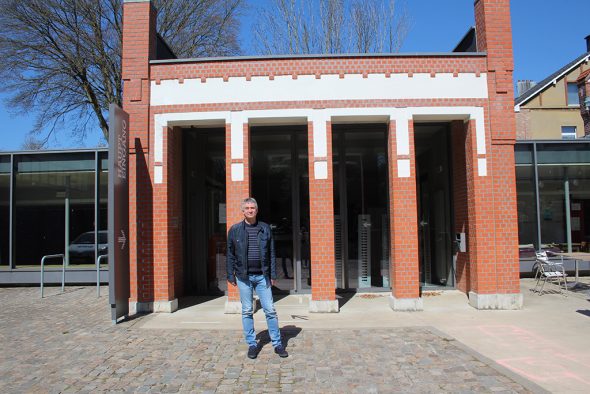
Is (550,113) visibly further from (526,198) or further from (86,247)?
(86,247)

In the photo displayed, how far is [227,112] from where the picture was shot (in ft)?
28.1

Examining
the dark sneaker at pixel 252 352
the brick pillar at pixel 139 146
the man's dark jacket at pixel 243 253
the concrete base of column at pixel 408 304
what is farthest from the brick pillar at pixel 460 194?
the brick pillar at pixel 139 146

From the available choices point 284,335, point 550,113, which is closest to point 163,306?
point 284,335

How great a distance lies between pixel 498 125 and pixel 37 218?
1186cm

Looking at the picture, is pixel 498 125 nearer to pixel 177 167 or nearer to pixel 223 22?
pixel 177 167

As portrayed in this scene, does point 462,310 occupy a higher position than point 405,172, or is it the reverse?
point 405,172

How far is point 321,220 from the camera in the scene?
8320mm

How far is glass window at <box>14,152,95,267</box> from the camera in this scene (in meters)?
12.5

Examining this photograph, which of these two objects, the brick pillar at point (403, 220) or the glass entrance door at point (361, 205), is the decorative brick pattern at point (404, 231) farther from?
the glass entrance door at point (361, 205)

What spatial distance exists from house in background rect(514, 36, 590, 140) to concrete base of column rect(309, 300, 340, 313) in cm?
2435

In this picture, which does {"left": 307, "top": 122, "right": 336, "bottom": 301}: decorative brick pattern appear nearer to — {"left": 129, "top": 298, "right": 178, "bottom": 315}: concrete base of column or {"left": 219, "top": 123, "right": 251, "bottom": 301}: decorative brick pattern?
{"left": 219, "top": 123, "right": 251, "bottom": 301}: decorative brick pattern

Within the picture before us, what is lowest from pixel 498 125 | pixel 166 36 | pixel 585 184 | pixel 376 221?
pixel 376 221

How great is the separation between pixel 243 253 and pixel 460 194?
5.56 meters

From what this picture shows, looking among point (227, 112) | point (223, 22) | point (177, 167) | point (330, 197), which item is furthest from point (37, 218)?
point (223, 22)
